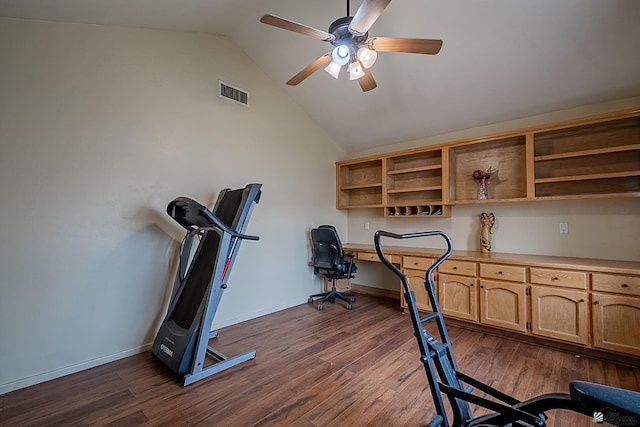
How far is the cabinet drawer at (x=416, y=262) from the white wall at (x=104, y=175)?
1755mm

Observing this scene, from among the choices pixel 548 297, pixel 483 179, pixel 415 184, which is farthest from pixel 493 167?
pixel 548 297

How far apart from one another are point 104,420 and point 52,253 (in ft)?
4.21

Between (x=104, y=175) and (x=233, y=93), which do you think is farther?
(x=233, y=93)

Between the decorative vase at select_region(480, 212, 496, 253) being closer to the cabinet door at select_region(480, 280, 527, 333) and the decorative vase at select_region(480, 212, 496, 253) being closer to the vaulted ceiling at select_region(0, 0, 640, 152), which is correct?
the cabinet door at select_region(480, 280, 527, 333)

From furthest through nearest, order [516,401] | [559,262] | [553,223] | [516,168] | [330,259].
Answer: [330,259] → [516,168] → [553,223] → [559,262] → [516,401]

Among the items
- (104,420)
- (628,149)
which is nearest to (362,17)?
(628,149)

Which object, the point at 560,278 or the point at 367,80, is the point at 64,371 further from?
the point at 560,278

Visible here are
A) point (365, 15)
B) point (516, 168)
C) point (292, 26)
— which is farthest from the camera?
point (516, 168)

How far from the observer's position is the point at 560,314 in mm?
Answer: 2639

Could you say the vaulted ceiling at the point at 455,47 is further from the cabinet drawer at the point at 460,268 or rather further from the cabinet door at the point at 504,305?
the cabinet door at the point at 504,305

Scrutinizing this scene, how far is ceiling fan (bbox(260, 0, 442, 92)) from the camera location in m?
1.90

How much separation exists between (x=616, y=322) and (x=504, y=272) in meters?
0.85

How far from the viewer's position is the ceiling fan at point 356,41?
1.90m

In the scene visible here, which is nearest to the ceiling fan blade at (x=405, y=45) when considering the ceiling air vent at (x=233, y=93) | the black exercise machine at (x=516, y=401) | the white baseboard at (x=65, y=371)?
the black exercise machine at (x=516, y=401)
